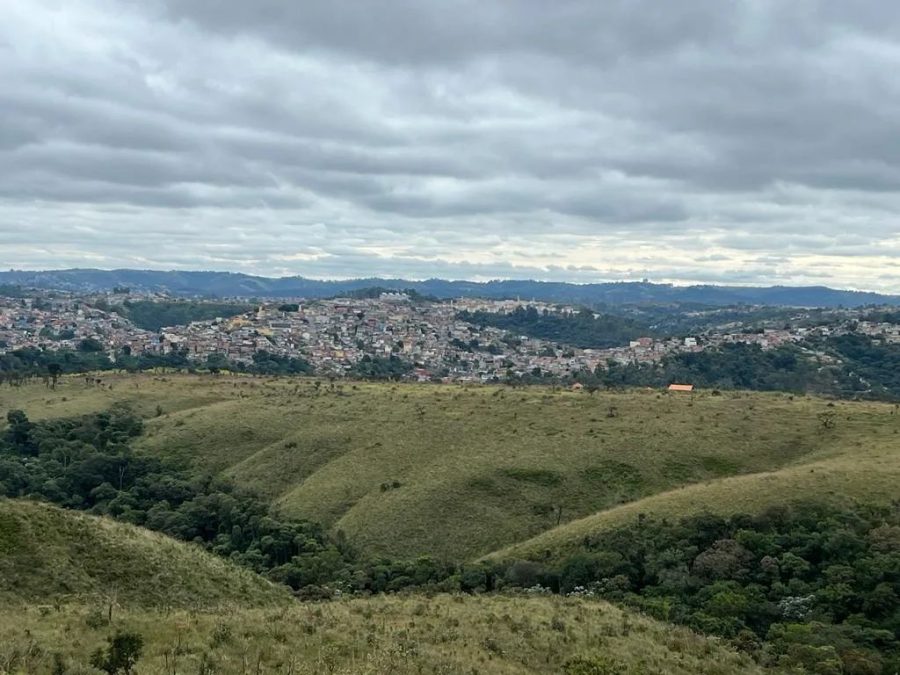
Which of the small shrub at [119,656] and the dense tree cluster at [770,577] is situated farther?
the dense tree cluster at [770,577]

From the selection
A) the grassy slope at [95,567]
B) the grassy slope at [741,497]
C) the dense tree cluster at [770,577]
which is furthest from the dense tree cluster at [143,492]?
the dense tree cluster at [770,577]

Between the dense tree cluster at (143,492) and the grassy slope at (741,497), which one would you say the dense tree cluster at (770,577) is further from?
the dense tree cluster at (143,492)

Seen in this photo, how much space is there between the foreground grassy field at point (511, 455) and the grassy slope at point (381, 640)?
861 inches

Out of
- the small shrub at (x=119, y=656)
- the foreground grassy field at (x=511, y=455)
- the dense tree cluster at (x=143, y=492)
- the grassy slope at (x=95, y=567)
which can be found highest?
the small shrub at (x=119, y=656)

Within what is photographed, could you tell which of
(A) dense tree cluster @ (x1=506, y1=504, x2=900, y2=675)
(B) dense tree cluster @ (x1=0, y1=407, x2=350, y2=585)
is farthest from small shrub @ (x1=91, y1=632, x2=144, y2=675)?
(B) dense tree cluster @ (x1=0, y1=407, x2=350, y2=585)

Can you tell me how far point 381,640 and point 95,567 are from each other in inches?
533

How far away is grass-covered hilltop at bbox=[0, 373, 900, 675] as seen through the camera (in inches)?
760

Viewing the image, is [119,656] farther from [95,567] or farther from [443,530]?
[443,530]

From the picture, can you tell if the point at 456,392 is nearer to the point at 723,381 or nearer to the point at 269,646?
the point at 269,646

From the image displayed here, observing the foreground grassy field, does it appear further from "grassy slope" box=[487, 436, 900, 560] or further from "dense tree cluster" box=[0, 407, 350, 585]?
"dense tree cluster" box=[0, 407, 350, 585]

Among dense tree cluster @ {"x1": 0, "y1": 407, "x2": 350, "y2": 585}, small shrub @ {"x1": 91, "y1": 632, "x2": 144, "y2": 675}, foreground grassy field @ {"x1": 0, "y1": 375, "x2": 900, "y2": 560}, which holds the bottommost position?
dense tree cluster @ {"x1": 0, "y1": 407, "x2": 350, "y2": 585}

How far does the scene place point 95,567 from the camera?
86.2ft

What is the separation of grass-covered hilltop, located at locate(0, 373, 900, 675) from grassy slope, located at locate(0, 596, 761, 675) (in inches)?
4.2

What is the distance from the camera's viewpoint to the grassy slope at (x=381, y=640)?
1576cm
